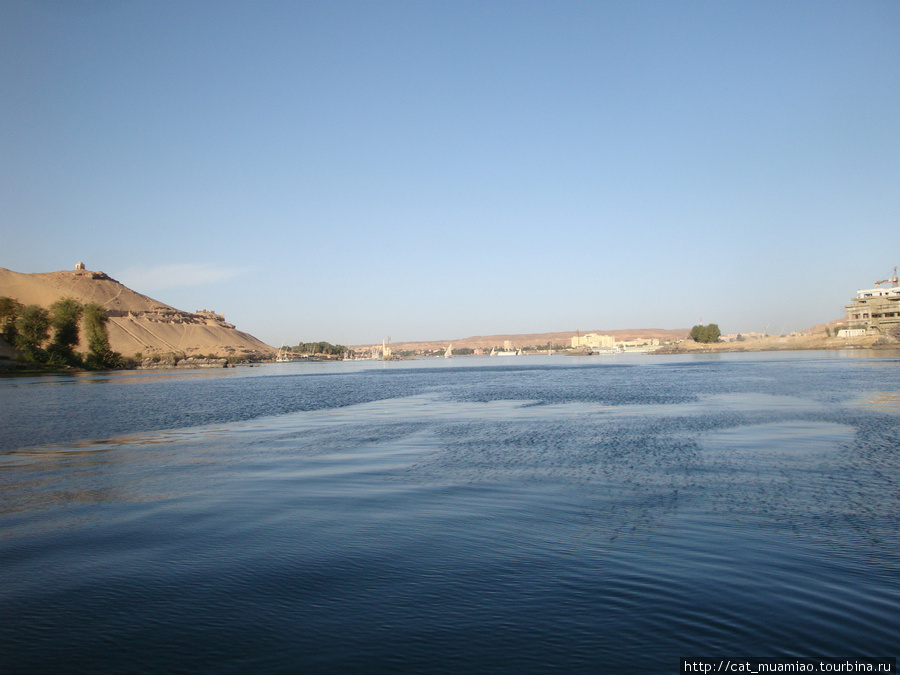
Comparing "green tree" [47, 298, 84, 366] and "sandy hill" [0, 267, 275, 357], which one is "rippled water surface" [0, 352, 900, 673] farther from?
"sandy hill" [0, 267, 275, 357]

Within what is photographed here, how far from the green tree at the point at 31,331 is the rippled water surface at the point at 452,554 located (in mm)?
76424

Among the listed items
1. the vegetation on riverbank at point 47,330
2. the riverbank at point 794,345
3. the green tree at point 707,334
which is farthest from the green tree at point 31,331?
the green tree at point 707,334

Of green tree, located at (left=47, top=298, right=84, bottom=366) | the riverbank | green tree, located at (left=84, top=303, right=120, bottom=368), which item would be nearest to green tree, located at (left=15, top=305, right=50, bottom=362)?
green tree, located at (left=47, top=298, right=84, bottom=366)

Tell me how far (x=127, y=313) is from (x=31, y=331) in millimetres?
99546

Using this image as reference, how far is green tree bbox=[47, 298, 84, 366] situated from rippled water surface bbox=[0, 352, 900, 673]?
77.8 meters

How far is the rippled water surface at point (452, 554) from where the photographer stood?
486cm

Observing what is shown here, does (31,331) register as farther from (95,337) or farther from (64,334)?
(95,337)

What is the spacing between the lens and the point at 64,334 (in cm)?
8150

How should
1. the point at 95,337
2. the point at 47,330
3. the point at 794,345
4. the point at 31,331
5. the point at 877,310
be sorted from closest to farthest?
the point at 31,331 → the point at 47,330 → the point at 95,337 → the point at 877,310 → the point at 794,345

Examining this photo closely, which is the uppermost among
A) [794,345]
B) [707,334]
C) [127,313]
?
[127,313]

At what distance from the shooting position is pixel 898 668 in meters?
4.38

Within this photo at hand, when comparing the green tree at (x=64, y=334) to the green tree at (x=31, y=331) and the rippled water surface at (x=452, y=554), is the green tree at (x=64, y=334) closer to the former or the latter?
the green tree at (x=31, y=331)

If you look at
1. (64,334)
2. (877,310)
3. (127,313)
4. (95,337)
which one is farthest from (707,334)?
(127,313)

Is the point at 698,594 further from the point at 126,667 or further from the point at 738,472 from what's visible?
the point at 738,472
